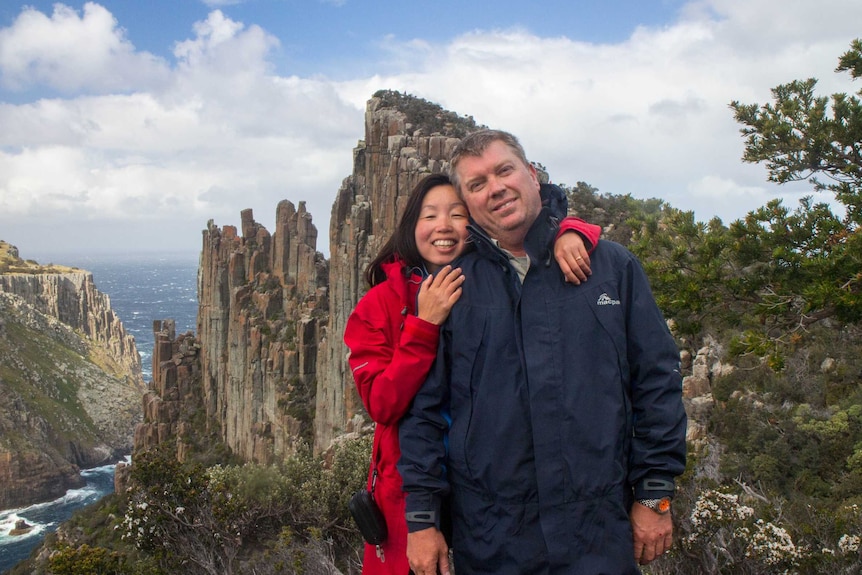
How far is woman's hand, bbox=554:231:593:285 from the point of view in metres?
3.04

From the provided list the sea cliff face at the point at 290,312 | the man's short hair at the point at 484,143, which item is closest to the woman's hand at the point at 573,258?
the man's short hair at the point at 484,143

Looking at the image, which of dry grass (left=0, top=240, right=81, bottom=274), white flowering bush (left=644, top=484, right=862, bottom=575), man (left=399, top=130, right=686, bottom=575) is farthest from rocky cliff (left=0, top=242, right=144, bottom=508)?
man (left=399, top=130, right=686, bottom=575)

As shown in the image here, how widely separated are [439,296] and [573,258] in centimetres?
67

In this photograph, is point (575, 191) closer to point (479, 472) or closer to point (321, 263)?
point (321, 263)

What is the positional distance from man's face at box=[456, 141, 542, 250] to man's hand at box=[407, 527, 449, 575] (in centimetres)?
152

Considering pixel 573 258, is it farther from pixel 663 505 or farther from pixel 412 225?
pixel 663 505

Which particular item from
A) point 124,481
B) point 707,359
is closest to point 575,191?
point 707,359

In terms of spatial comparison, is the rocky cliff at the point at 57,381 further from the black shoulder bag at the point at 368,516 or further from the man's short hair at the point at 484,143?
the man's short hair at the point at 484,143

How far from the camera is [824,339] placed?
51.6 ft

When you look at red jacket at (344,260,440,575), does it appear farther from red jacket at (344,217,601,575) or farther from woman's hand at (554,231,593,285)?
woman's hand at (554,231,593,285)

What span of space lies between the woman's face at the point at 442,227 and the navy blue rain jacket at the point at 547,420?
420 millimetres

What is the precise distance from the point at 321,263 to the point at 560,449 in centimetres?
3158

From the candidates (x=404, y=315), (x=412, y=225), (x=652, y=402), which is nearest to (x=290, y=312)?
(x=412, y=225)

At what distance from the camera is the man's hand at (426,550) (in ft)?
10.1
